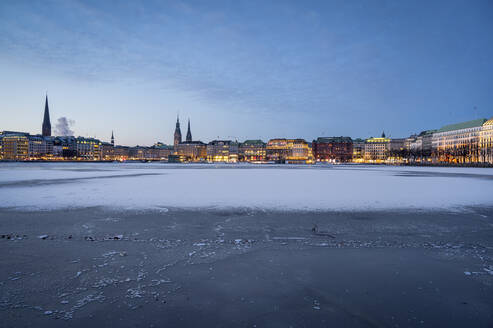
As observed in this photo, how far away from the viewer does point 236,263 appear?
5.87m

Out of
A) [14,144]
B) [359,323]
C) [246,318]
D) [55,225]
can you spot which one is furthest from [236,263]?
[14,144]

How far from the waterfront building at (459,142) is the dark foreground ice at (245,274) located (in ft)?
428

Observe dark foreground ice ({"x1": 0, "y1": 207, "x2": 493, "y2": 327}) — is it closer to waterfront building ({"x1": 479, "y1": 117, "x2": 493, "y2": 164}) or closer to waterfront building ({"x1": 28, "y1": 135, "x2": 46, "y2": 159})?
waterfront building ({"x1": 479, "y1": 117, "x2": 493, "y2": 164})

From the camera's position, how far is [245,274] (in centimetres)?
535

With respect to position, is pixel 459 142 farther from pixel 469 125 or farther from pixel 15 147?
pixel 15 147

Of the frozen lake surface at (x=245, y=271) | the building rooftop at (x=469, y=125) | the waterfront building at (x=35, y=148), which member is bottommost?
the frozen lake surface at (x=245, y=271)

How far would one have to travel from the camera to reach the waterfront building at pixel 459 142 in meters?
121

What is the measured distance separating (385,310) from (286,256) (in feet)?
7.95

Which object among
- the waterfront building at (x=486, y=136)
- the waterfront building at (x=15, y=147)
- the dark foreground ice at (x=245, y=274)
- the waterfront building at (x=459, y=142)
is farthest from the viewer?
the waterfront building at (x=15, y=147)

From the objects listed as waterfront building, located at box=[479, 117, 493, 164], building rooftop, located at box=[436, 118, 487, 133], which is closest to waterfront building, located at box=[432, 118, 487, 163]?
building rooftop, located at box=[436, 118, 487, 133]

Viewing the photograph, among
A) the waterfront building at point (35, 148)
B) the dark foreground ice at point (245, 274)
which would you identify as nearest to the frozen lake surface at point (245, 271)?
the dark foreground ice at point (245, 274)

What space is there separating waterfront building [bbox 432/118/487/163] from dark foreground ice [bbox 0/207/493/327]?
130426 millimetres

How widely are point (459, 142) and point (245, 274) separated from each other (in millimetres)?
190017

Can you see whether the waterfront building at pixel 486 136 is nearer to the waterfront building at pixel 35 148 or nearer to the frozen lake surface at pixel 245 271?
the frozen lake surface at pixel 245 271
